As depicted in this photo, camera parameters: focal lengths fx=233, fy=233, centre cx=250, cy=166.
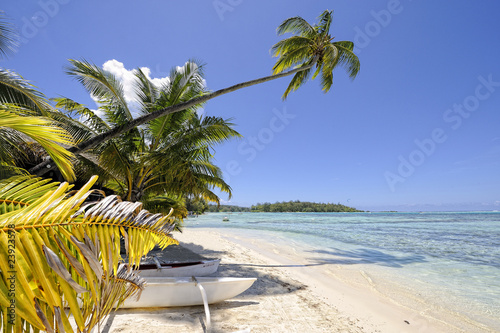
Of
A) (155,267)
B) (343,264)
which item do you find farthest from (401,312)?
(155,267)

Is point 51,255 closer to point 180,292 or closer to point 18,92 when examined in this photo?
point 180,292

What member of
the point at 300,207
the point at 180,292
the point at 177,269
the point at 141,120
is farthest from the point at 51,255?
the point at 300,207

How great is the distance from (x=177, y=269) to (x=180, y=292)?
0.87m

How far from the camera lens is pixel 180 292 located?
422 centimetres

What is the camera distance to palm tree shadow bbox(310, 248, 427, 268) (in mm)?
9766

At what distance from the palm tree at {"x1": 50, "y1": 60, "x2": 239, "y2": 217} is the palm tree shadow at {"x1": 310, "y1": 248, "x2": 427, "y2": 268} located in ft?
21.7

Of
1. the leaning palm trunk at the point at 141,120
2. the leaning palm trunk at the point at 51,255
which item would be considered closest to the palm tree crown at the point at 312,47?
the leaning palm trunk at the point at 141,120

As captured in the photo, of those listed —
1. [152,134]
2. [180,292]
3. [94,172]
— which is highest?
[152,134]

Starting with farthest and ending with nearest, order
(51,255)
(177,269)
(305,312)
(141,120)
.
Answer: (141,120), (177,269), (305,312), (51,255)

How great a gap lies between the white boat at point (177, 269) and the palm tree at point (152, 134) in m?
3.40

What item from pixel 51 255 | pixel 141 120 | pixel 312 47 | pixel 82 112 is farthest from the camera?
pixel 312 47

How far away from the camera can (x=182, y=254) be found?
10.5 metres

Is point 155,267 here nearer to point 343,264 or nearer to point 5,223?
point 5,223

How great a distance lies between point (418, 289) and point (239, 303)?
549 cm
